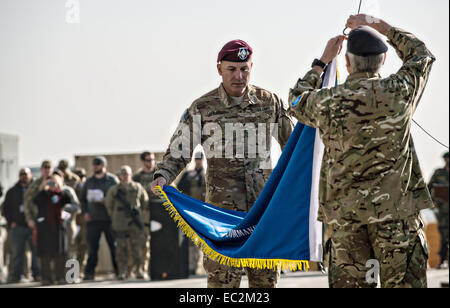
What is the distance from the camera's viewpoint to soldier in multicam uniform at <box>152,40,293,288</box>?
7.19 metres

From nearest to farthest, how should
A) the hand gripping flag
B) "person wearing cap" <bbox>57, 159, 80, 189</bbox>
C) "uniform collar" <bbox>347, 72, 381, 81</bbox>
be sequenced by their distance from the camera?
"uniform collar" <bbox>347, 72, 381, 81</bbox> < the hand gripping flag < "person wearing cap" <bbox>57, 159, 80, 189</bbox>

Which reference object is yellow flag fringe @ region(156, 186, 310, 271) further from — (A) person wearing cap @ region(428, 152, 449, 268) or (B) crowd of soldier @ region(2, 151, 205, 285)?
(A) person wearing cap @ region(428, 152, 449, 268)

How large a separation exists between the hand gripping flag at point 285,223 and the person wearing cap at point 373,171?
0.77 meters

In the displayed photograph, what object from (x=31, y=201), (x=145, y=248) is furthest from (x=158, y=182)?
(x=145, y=248)

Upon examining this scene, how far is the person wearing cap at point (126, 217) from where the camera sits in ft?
51.9

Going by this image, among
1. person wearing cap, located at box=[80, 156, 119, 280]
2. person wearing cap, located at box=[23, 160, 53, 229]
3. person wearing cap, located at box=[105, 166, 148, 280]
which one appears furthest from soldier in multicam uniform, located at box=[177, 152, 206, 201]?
person wearing cap, located at box=[23, 160, 53, 229]

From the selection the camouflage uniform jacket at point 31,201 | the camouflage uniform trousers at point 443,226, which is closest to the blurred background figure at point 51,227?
the camouflage uniform jacket at point 31,201

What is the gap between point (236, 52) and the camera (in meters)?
7.18

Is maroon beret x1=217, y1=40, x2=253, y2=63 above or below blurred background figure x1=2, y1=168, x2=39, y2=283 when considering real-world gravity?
Answer: above

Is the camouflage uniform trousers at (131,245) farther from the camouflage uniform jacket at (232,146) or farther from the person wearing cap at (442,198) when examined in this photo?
the camouflage uniform jacket at (232,146)

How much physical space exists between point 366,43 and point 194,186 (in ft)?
35.9

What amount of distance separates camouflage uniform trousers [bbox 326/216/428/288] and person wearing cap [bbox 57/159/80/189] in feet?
40.1

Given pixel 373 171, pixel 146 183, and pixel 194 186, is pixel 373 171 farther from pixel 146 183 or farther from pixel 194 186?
pixel 146 183
